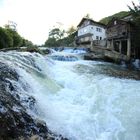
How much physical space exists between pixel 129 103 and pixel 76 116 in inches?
92.9

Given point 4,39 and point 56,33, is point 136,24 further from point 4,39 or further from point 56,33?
point 56,33

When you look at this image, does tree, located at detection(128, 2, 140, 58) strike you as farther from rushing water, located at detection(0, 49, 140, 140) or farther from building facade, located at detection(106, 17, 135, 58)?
rushing water, located at detection(0, 49, 140, 140)

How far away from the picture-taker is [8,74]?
28.8 ft

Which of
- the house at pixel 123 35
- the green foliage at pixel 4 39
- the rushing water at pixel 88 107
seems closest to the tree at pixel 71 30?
the house at pixel 123 35

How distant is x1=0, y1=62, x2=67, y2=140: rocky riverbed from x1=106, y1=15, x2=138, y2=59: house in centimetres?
1982

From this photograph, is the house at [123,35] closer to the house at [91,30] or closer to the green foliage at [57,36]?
the house at [91,30]

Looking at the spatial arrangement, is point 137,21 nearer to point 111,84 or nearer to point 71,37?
point 111,84

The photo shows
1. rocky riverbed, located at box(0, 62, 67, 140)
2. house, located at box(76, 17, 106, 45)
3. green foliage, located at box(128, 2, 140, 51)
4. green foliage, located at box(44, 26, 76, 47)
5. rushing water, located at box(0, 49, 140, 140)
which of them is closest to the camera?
rocky riverbed, located at box(0, 62, 67, 140)

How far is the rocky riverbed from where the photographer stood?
538 centimetres

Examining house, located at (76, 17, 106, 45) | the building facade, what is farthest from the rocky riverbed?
house, located at (76, 17, 106, 45)

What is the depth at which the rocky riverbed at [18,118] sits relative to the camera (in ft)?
17.7

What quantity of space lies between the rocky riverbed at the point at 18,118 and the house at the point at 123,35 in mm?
19819

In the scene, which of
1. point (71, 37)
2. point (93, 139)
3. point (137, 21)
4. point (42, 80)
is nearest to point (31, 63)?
point (42, 80)

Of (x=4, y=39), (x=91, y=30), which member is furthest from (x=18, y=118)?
(x=91, y=30)
